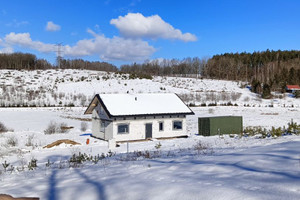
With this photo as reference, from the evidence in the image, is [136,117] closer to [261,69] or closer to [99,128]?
[99,128]

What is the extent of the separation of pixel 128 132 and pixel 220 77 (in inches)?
3425

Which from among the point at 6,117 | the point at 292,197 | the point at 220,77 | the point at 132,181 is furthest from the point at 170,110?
the point at 220,77

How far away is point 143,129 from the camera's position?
77.9 feet

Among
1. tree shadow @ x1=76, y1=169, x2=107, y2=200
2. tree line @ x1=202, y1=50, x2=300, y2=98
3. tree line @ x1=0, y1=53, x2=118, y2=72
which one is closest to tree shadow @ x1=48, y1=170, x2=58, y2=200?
tree shadow @ x1=76, y1=169, x2=107, y2=200

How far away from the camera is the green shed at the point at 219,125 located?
24.1 m

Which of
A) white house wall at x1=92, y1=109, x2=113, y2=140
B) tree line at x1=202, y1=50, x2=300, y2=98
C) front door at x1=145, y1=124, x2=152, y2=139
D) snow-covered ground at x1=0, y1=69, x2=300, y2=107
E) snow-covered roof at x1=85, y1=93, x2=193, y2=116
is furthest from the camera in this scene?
tree line at x1=202, y1=50, x2=300, y2=98

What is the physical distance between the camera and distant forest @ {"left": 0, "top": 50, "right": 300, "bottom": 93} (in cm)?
8965

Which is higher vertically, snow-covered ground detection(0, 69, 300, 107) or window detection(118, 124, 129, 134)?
snow-covered ground detection(0, 69, 300, 107)

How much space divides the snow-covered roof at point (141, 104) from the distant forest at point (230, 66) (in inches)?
2198

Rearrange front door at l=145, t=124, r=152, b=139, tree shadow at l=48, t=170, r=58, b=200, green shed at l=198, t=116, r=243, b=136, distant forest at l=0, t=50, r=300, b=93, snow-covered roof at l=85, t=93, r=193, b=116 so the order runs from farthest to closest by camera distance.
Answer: distant forest at l=0, t=50, r=300, b=93 → green shed at l=198, t=116, r=243, b=136 → front door at l=145, t=124, r=152, b=139 → snow-covered roof at l=85, t=93, r=193, b=116 → tree shadow at l=48, t=170, r=58, b=200

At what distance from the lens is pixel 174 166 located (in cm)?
757

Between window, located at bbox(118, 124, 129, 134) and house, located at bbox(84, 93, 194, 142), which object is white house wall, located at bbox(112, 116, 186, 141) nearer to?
house, located at bbox(84, 93, 194, 142)

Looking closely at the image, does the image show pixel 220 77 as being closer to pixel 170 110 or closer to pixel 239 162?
pixel 170 110

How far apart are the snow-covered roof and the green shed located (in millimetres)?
1818
